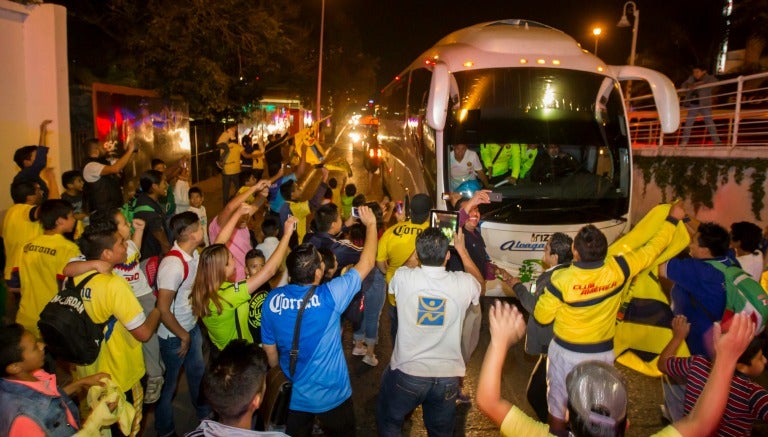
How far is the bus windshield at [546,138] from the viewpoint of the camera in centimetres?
682

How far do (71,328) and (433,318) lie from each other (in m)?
2.14

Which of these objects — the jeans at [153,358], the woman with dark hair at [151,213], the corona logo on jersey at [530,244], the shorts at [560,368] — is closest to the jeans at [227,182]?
the woman with dark hair at [151,213]

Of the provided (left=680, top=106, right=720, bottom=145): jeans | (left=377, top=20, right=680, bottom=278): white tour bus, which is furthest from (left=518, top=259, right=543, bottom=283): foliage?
(left=680, top=106, right=720, bottom=145): jeans

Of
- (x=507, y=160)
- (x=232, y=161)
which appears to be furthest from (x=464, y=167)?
(x=232, y=161)

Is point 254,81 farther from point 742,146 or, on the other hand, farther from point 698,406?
point 698,406

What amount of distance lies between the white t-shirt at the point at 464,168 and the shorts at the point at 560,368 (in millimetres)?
3656

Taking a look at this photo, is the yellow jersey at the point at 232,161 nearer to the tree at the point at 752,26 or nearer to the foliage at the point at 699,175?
the foliage at the point at 699,175

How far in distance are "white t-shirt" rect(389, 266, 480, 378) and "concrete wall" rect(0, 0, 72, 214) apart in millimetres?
7704

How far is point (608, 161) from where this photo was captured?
23.1 feet

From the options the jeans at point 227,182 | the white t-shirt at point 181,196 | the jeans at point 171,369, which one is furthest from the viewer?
the jeans at point 227,182

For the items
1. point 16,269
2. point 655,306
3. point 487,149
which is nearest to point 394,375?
point 655,306

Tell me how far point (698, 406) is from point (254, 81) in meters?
17.6

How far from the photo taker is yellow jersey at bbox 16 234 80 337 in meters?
4.11

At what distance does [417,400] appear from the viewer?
11.2 feet
